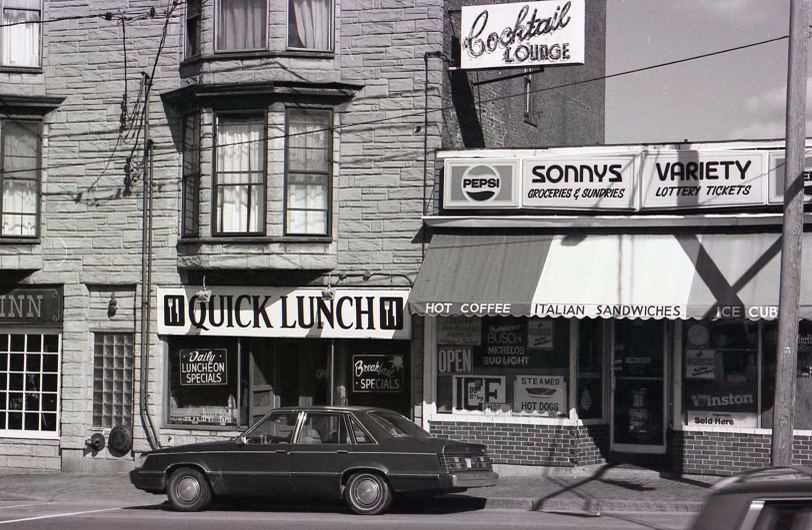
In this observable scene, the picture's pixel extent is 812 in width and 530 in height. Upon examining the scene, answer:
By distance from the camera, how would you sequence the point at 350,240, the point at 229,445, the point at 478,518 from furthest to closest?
the point at 350,240
the point at 229,445
the point at 478,518

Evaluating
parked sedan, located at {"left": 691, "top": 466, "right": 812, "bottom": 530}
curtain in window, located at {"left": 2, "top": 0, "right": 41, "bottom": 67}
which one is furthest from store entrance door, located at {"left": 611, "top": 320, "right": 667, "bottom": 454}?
parked sedan, located at {"left": 691, "top": 466, "right": 812, "bottom": 530}

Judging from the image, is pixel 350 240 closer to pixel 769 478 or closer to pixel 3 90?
pixel 3 90

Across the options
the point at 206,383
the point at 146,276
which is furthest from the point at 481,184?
the point at 146,276

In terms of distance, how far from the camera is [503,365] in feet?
59.3

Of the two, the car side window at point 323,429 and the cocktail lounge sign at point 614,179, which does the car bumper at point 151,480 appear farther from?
the cocktail lounge sign at point 614,179

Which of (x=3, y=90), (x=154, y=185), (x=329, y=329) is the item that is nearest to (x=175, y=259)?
(x=154, y=185)

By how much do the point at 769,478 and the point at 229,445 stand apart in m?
10.3

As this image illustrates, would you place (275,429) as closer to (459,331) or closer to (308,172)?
(459,331)

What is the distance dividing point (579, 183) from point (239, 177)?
592 centimetres

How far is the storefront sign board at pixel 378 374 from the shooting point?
18.7 meters

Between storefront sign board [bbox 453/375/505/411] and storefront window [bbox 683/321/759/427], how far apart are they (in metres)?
2.98

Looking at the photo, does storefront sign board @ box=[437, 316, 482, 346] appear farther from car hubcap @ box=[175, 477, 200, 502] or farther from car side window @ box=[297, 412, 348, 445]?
car hubcap @ box=[175, 477, 200, 502]

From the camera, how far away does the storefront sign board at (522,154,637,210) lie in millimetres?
17391

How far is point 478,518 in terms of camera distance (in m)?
13.5
